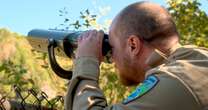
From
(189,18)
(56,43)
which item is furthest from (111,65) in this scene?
(56,43)

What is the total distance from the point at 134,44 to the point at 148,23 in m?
0.10

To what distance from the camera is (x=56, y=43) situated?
3285 mm

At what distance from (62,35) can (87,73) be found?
45cm

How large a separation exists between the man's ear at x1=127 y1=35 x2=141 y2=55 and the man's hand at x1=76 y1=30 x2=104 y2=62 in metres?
0.23

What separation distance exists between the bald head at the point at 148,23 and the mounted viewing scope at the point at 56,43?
17.5 inches

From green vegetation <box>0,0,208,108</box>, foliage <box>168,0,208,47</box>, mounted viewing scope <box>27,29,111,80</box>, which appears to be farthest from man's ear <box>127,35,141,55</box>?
foliage <box>168,0,208,47</box>

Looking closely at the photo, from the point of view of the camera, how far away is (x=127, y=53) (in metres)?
2.80

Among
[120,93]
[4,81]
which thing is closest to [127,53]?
[4,81]

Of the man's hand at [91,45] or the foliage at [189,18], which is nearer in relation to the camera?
the man's hand at [91,45]

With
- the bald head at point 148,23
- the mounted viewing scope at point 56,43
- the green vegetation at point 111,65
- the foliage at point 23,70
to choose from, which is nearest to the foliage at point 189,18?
the green vegetation at point 111,65

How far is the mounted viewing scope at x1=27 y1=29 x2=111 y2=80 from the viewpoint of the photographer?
3.22m

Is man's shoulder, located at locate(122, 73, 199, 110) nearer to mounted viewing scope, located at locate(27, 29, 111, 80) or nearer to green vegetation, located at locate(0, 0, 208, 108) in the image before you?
mounted viewing scope, located at locate(27, 29, 111, 80)

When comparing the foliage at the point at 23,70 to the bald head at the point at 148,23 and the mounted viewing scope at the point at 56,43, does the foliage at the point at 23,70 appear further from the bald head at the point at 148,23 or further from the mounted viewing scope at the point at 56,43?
the bald head at the point at 148,23

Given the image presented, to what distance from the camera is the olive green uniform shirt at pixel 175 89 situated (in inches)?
99.3
